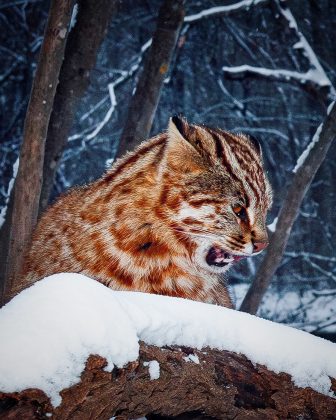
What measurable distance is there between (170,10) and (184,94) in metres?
4.11

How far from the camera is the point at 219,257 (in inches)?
122

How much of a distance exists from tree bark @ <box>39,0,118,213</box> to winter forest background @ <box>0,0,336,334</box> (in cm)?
359

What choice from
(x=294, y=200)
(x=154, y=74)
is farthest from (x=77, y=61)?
(x=294, y=200)

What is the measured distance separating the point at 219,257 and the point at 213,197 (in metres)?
0.39

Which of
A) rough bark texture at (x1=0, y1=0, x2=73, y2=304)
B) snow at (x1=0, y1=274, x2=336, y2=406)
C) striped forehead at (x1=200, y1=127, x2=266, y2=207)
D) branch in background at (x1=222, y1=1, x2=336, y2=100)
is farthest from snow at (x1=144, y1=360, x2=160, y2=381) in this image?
branch in background at (x1=222, y1=1, x2=336, y2=100)

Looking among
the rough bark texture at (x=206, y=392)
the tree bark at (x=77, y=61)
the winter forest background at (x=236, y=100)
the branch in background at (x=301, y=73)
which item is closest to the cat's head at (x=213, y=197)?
the rough bark texture at (x=206, y=392)

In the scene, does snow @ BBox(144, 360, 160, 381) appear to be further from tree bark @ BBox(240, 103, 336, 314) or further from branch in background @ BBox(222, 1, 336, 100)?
branch in background @ BBox(222, 1, 336, 100)

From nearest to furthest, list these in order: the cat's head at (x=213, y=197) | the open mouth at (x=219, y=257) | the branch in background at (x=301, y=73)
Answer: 1. the cat's head at (x=213, y=197)
2. the open mouth at (x=219, y=257)
3. the branch in background at (x=301, y=73)

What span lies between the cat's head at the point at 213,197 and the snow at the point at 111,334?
606mm

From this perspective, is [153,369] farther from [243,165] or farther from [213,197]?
[243,165]

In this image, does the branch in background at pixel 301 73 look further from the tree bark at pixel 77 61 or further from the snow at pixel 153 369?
the snow at pixel 153 369

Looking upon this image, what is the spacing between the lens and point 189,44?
32.1 ft

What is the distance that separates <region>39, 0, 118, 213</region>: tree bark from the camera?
5293mm

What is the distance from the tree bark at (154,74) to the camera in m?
5.78
